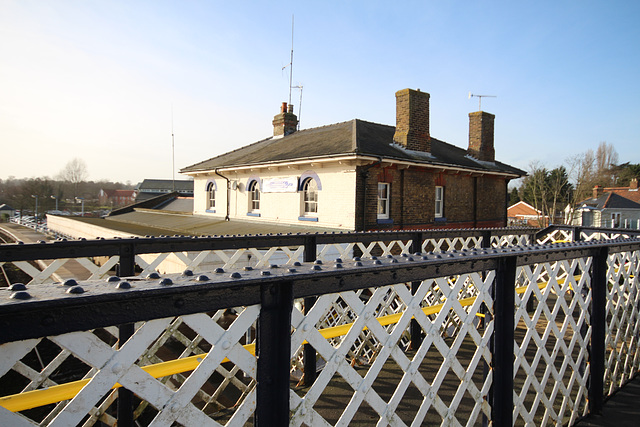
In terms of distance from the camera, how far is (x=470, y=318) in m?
2.73

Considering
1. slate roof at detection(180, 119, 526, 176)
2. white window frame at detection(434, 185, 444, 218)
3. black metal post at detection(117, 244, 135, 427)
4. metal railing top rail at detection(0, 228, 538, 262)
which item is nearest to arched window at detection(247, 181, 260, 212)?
slate roof at detection(180, 119, 526, 176)

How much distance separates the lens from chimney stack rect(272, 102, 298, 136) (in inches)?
903

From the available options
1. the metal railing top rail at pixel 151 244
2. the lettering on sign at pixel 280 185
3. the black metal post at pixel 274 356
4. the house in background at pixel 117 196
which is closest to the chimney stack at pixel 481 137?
the lettering on sign at pixel 280 185

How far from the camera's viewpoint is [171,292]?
160 centimetres

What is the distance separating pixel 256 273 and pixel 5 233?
5875 cm

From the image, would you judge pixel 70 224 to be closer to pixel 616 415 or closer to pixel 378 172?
pixel 378 172

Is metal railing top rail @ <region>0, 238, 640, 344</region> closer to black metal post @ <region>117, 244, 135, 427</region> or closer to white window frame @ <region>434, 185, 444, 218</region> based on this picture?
black metal post @ <region>117, 244, 135, 427</region>

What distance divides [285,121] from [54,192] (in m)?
72.7

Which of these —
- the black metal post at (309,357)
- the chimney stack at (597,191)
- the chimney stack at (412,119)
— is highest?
the chimney stack at (412,119)

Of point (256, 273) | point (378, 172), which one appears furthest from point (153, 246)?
point (378, 172)

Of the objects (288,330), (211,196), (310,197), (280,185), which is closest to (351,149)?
(310,197)

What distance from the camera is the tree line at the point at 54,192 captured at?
6769 cm

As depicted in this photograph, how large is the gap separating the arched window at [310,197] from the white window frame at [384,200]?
2529 mm

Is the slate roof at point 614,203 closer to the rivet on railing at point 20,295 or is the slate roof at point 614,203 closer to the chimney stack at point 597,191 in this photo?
the chimney stack at point 597,191
